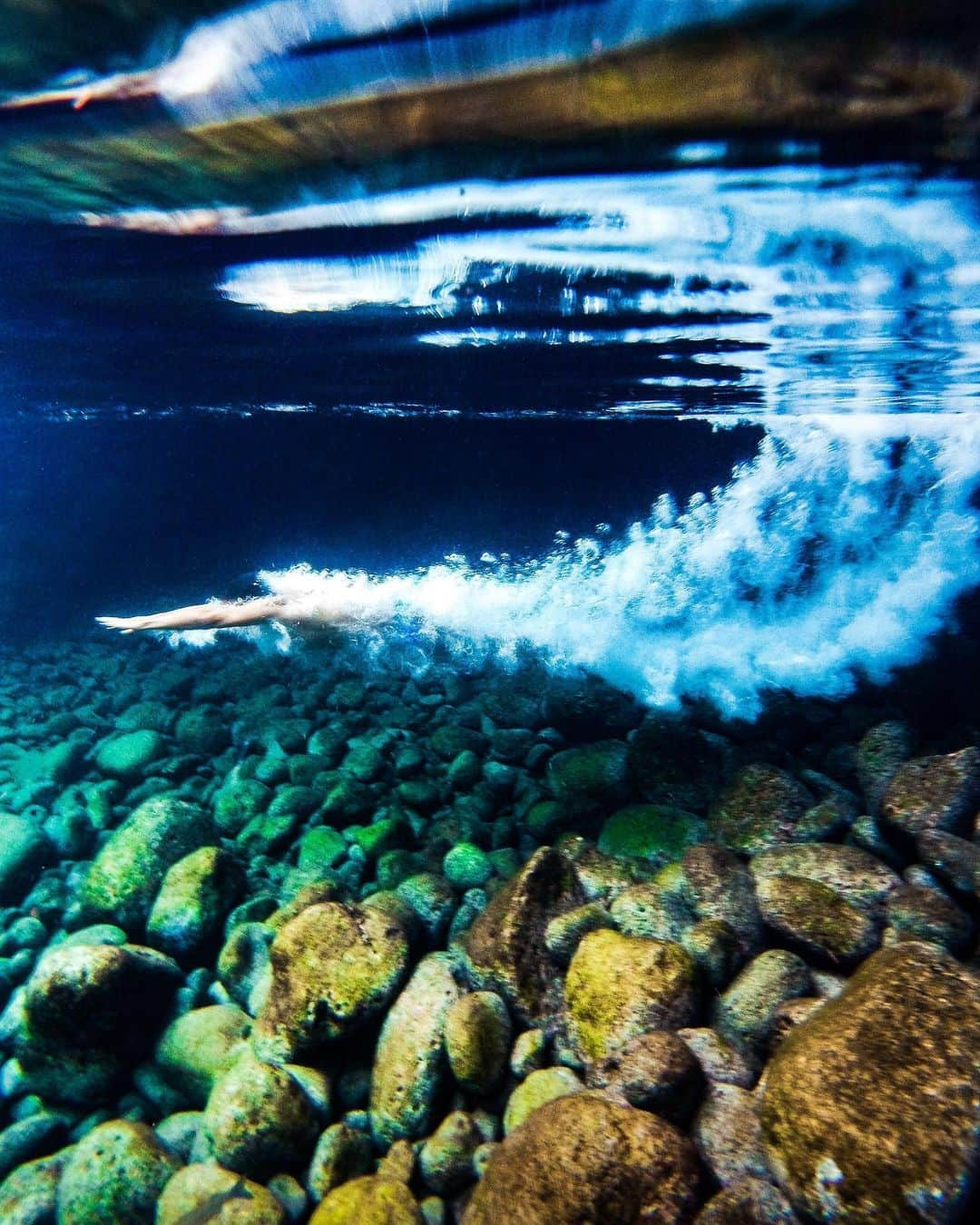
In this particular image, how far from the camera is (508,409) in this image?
1747cm

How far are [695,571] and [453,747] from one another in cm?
973

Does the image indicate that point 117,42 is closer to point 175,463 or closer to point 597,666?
point 597,666

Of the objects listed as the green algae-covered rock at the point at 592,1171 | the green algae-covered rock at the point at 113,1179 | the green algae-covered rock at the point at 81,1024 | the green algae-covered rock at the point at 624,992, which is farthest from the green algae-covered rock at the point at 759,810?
the green algae-covered rock at the point at 81,1024

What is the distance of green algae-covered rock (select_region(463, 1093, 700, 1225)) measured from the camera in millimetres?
2855

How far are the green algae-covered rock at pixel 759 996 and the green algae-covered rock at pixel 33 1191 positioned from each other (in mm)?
4444

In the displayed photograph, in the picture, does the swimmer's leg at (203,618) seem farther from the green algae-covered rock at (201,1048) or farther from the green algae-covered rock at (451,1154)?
the green algae-covered rock at (451,1154)

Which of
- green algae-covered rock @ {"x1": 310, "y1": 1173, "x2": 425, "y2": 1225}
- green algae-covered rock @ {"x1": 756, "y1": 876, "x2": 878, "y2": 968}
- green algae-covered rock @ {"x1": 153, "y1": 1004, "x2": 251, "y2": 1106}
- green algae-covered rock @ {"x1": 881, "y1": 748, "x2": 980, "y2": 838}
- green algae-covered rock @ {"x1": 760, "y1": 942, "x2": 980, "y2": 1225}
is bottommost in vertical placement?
green algae-covered rock @ {"x1": 153, "y1": 1004, "x2": 251, "y2": 1106}

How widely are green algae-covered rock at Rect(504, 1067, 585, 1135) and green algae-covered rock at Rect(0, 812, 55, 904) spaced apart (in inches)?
245

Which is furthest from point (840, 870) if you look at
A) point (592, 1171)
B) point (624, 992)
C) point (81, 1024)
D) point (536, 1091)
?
point (81, 1024)

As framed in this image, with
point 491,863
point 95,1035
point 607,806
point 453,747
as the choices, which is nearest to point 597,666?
point 453,747

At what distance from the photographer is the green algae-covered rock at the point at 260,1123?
393 centimetres

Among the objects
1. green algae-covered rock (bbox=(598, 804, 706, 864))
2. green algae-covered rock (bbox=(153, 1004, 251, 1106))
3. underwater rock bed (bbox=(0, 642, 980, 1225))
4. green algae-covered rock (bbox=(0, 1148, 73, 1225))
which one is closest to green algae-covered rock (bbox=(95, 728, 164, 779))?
underwater rock bed (bbox=(0, 642, 980, 1225))

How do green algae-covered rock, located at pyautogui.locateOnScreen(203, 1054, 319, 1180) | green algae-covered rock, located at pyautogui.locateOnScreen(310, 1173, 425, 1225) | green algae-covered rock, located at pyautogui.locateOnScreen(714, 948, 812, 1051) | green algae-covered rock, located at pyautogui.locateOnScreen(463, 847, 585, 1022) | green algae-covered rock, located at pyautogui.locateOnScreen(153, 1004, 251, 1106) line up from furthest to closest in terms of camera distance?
green algae-covered rock, located at pyautogui.locateOnScreen(153, 1004, 251, 1106) → green algae-covered rock, located at pyautogui.locateOnScreen(463, 847, 585, 1022) → green algae-covered rock, located at pyautogui.locateOnScreen(203, 1054, 319, 1180) → green algae-covered rock, located at pyautogui.locateOnScreen(714, 948, 812, 1051) → green algae-covered rock, located at pyautogui.locateOnScreen(310, 1173, 425, 1225)

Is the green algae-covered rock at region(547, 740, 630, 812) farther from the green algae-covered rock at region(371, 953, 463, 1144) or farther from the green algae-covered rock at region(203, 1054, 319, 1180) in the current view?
the green algae-covered rock at region(203, 1054, 319, 1180)
